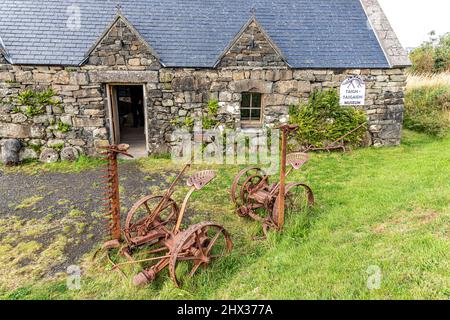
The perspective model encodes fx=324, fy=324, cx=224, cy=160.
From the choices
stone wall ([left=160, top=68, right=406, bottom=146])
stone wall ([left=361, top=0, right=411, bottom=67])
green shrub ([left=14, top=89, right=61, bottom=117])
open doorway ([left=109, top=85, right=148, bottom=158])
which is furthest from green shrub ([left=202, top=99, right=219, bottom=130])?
stone wall ([left=361, top=0, right=411, bottom=67])

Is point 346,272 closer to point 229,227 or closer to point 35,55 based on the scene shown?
point 229,227

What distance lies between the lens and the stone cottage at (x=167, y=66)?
8484 mm

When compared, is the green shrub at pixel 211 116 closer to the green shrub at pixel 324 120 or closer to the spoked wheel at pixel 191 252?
the green shrub at pixel 324 120

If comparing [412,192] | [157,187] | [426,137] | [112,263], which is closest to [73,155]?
[157,187]

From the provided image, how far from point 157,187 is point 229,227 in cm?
238

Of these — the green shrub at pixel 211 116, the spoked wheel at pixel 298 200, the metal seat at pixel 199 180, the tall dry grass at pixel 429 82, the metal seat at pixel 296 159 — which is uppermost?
the tall dry grass at pixel 429 82

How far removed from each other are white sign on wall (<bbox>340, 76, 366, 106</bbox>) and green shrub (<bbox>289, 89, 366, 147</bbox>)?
180 millimetres

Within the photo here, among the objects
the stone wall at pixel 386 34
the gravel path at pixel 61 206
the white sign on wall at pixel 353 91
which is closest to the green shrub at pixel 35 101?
the gravel path at pixel 61 206

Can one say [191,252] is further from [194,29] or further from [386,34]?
[386,34]

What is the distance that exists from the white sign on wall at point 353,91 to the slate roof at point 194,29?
0.43 m

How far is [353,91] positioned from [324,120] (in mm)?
1185

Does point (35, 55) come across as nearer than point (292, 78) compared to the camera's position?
Yes

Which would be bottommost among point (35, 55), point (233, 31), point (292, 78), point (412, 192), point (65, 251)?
point (65, 251)
